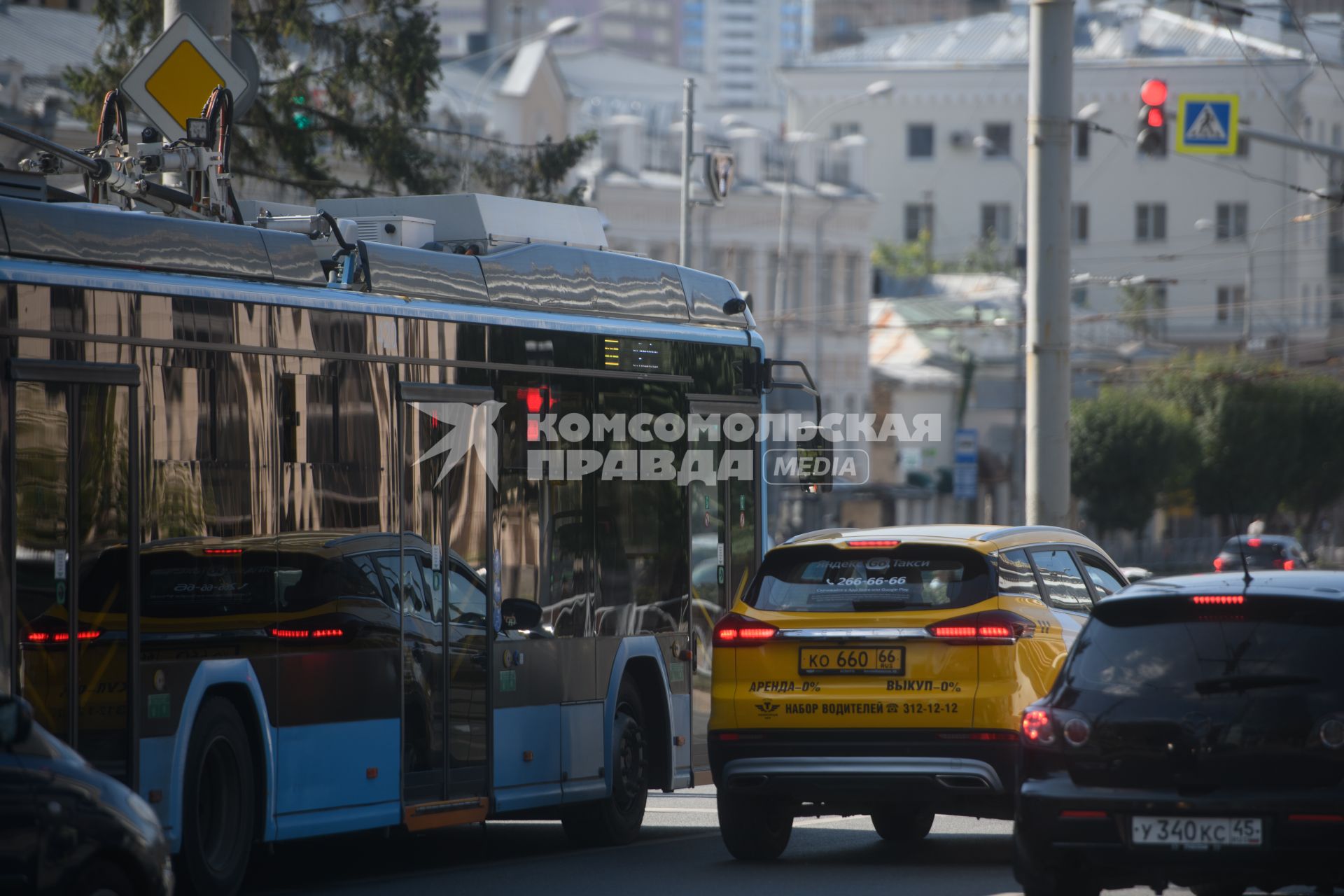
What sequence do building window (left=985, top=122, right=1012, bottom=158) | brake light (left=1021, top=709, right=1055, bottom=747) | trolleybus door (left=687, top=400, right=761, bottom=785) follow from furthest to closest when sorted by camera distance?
building window (left=985, top=122, right=1012, bottom=158) < trolleybus door (left=687, top=400, right=761, bottom=785) < brake light (left=1021, top=709, right=1055, bottom=747)

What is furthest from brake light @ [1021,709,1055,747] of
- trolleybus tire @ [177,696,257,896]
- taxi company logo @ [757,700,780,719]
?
trolleybus tire @ [177,696,257,896]

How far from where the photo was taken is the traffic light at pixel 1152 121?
2212 centimetres

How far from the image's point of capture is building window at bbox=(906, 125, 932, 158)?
9606 centimetres

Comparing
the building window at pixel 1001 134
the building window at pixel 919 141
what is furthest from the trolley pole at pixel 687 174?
the building window at pixel 919 141

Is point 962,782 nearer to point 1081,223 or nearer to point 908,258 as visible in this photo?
point 908,258

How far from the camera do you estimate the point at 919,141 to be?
96375 millimetres

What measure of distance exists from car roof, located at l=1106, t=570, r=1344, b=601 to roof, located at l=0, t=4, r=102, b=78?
119 feet

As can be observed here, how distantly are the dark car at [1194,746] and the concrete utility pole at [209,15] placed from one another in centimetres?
773

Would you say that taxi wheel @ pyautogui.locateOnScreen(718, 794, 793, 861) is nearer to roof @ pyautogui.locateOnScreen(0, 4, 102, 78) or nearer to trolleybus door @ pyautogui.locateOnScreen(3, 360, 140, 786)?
trolleybus door @ pyautogui.locateOnScreen(3, 360, 140, 786)

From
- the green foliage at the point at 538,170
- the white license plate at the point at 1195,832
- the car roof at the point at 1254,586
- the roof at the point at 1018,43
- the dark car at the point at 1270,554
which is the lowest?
the dark car at the point at 1270,554

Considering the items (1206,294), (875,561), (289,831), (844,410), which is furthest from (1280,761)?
(1206,294)

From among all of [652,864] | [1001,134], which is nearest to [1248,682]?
[652,864]

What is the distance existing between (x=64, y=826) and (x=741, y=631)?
5.02 metres

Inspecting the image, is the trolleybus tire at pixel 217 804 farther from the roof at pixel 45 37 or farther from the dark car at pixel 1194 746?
the roof at pixel 45 37
